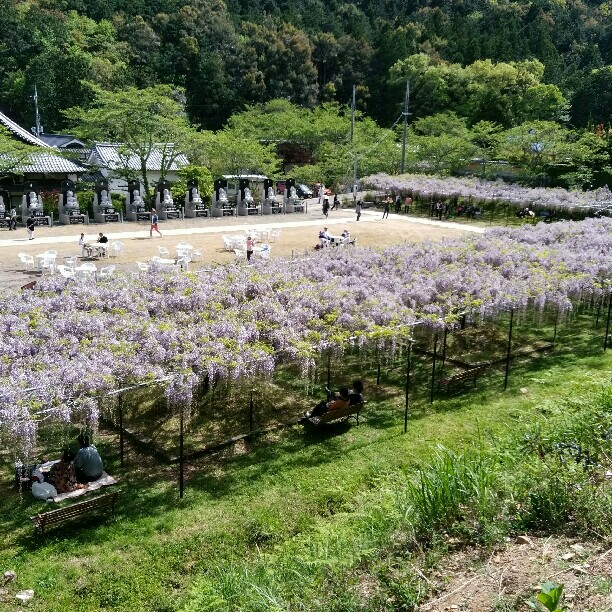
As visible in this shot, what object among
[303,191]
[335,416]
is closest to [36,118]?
[303,191]

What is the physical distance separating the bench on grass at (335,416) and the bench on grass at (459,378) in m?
2.91

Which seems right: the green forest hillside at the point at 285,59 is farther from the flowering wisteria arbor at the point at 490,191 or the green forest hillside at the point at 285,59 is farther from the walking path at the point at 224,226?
the walking path at the point at 224,226

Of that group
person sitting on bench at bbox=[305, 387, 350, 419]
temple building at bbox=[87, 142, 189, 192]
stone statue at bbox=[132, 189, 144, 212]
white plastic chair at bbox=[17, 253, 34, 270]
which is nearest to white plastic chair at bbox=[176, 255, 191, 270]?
white plastic chair at bbox=[17, 253, 34, 270]

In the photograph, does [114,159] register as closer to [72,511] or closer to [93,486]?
[93,486]

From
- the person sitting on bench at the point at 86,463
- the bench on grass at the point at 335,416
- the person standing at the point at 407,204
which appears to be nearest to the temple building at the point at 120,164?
the person standing at the point at 407,204

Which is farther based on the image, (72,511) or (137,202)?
(137,202)

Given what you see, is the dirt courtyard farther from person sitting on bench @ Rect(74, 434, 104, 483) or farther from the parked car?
person sitting on bench @ Rect(74, 434, 104, 483)

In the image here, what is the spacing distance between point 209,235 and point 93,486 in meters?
22.8

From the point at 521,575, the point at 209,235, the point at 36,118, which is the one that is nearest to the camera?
the point at 521,575

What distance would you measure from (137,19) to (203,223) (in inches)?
2161

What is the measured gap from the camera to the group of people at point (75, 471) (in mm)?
9758

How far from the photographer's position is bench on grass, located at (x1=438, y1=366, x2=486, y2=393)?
48.2ft

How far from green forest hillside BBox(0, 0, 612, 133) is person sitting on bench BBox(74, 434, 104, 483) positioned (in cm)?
6058

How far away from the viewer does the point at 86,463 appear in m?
9.96
